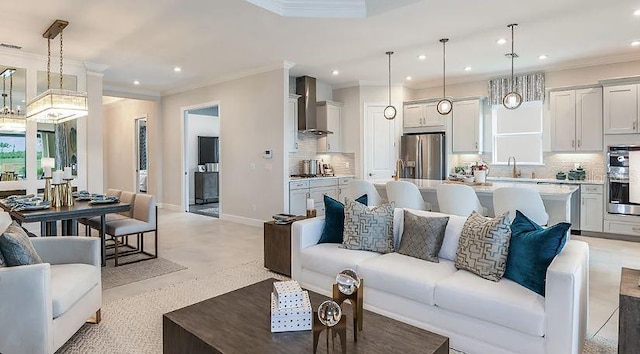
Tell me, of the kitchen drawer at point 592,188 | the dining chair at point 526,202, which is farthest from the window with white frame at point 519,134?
the dining chair at point 526,202

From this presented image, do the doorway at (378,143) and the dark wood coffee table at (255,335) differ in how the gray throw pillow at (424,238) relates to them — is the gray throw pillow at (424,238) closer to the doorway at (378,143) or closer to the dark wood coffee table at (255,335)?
the dark wood coffee table at (255,335)

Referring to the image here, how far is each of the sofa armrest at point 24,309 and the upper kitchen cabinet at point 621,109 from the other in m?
7.10

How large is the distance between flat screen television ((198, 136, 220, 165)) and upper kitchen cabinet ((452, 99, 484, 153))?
21.8 feet

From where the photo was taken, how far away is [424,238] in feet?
9.64

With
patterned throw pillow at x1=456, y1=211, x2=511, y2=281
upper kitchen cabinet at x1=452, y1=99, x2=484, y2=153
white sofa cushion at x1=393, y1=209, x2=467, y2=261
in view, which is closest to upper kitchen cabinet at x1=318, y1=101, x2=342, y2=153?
upper kitchen cabinet at x1=452, y1=99, x2=484, y2=153

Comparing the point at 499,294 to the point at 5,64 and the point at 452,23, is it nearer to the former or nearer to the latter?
the point at 452,23

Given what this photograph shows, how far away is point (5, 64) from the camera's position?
5.54 m

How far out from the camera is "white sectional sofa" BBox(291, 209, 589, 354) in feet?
6.72

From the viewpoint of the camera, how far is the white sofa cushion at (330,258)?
298cm

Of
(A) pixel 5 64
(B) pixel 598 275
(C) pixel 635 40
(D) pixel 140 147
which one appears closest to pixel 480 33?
(C) pixel 635 40

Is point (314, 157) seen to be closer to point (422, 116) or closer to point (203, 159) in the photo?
point (422, 116)

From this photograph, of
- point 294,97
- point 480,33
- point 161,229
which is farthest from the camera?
point 294,97

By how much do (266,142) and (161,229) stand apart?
2342 mm

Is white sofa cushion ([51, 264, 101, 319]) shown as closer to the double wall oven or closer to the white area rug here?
the white area rug
